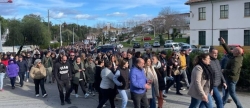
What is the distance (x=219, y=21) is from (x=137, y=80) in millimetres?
34327

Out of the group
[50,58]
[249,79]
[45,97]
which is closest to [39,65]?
[45,97]

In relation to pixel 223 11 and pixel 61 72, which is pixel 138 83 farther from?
pixel 223 11

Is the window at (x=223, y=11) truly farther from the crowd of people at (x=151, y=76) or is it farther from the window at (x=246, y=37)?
the crowd of people at (x=151, y=76)

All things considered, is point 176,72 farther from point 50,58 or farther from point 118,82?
point 50,58

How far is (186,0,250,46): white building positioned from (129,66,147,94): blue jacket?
33.0 m

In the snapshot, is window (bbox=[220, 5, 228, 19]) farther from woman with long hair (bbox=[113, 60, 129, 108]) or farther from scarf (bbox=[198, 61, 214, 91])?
scarf (bbox=[198, 61, 214, 91])

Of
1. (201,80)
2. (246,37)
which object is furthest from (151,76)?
(246,37)

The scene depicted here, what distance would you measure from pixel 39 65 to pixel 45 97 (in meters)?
1.28

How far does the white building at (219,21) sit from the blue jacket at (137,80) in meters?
33.0

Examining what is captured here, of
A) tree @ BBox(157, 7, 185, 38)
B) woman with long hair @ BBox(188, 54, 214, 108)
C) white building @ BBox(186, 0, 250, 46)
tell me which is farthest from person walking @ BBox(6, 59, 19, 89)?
tree @ BBox(157, 7, 185, 38)

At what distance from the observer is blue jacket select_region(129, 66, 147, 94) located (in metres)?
6.26

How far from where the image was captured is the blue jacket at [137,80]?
6258 millimetres

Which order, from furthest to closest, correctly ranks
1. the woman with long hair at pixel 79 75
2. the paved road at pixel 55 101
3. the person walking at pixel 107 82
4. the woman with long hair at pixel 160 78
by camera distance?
the woman with long hair at pixel 79 75 → the paved road at pixel 55 101 → the person walking at pixel 107 82 → the woman with long hair at pixel 160 78

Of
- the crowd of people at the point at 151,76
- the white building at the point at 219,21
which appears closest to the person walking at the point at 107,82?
the crowd of people at the point at 151,76
